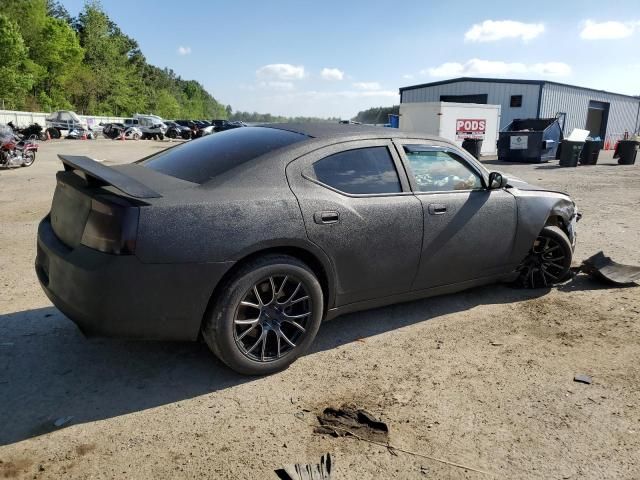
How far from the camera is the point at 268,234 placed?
9.47 feet

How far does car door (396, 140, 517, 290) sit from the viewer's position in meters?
3.73

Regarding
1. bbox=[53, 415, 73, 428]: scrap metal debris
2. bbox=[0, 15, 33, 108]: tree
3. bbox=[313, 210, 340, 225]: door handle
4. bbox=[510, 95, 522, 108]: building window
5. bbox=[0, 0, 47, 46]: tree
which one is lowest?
bbox=[53, 415, 73, 428]: scrap metal debris

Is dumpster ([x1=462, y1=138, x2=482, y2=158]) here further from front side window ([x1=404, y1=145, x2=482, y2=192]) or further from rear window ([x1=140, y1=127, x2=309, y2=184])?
rear window ([x1=140, y1=127, x2=309, y2=184])

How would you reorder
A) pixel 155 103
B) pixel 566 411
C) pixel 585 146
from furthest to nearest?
pixel 155 103 → pixel 585 146 → pixel 566 411

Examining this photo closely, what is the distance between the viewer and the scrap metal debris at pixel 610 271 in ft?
16.2

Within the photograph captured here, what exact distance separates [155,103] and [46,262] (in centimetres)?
9755

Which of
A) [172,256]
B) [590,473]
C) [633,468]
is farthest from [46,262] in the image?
[633,468]

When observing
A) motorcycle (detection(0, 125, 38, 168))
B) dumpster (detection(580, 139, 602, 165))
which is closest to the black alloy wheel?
motorcycle (detection(0, 125, 38, 168))

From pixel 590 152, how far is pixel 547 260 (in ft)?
66.8

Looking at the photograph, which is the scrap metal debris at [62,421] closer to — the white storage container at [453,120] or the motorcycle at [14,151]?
the motorcycle at [14,151]

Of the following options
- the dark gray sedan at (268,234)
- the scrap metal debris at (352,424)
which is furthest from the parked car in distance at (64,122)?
the scrap metal debris at (352,424)

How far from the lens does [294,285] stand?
10.2ft

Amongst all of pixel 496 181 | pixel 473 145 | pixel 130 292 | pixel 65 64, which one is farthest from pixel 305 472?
pixel 65 64

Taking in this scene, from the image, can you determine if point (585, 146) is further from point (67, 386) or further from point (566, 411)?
point (67, 386)
